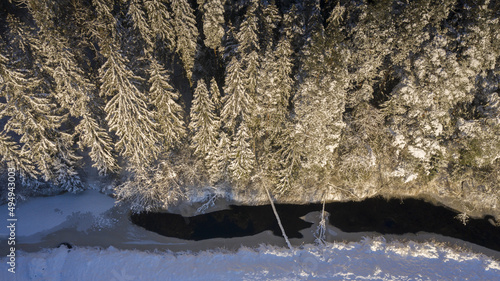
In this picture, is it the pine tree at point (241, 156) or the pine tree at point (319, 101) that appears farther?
the pine tree at point (241, 156)

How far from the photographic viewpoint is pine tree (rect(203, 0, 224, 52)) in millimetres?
16781

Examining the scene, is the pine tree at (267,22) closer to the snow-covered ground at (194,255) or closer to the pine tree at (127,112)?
the pine tree at (127,112)

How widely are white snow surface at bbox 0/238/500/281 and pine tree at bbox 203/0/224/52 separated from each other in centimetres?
1771

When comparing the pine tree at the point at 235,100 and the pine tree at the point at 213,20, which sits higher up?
the pine tree at the point at 213,20

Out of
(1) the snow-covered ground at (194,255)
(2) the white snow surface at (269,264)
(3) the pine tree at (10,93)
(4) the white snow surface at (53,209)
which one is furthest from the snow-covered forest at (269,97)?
(2) the white snow surface at (269,264)

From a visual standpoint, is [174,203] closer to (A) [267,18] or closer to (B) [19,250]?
(B) [19,250]

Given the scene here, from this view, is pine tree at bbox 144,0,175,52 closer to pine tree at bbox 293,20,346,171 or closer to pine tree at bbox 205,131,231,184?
pine tree at bbox 205,131,231,184

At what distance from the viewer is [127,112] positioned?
53.8ft

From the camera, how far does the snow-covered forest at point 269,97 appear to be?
15242mm

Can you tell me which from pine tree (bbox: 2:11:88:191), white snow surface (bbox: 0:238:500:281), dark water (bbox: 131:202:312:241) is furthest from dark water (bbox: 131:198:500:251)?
pine tree (bbox: 2:11:88:191)

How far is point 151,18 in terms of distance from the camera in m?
17.2

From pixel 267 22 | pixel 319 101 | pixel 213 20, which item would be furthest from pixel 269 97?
pixel 213 20

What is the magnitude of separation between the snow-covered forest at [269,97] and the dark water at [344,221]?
54.3 inches

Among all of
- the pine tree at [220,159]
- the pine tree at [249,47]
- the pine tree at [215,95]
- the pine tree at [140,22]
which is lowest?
the pine tree at [220,159]
